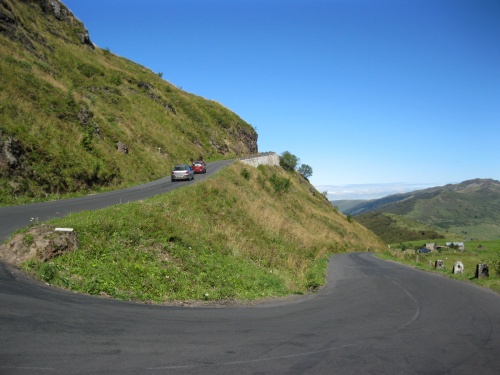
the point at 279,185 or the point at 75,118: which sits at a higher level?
the point at 75,118

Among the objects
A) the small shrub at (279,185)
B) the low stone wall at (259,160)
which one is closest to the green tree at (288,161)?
the low stone wall at (259,160)

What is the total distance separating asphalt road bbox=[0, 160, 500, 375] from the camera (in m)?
4.98

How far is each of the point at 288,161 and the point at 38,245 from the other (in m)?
73.5

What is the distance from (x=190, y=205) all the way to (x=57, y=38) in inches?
1859

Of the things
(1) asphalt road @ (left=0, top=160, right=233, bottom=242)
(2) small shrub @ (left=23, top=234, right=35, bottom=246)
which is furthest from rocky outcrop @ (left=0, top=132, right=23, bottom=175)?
(2) small shrub @ (left=23, top=234, right=35, bottom=246)

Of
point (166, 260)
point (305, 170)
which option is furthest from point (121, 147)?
point (305, 170)

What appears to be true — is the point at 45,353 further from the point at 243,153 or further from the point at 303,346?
the point at 243,153

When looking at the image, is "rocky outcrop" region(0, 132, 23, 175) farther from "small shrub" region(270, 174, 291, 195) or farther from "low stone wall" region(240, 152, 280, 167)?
"small shrub" region(270, 174, 291, 195)

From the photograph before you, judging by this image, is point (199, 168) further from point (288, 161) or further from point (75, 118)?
point (288, 161)

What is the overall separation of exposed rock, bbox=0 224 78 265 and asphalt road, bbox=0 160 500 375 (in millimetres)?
1085

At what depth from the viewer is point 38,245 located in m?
9.84

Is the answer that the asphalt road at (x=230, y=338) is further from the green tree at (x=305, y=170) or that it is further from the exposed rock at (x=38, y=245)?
the green tree at (x=305, y=170)

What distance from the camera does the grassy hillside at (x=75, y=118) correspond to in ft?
76.4

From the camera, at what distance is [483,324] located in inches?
333
